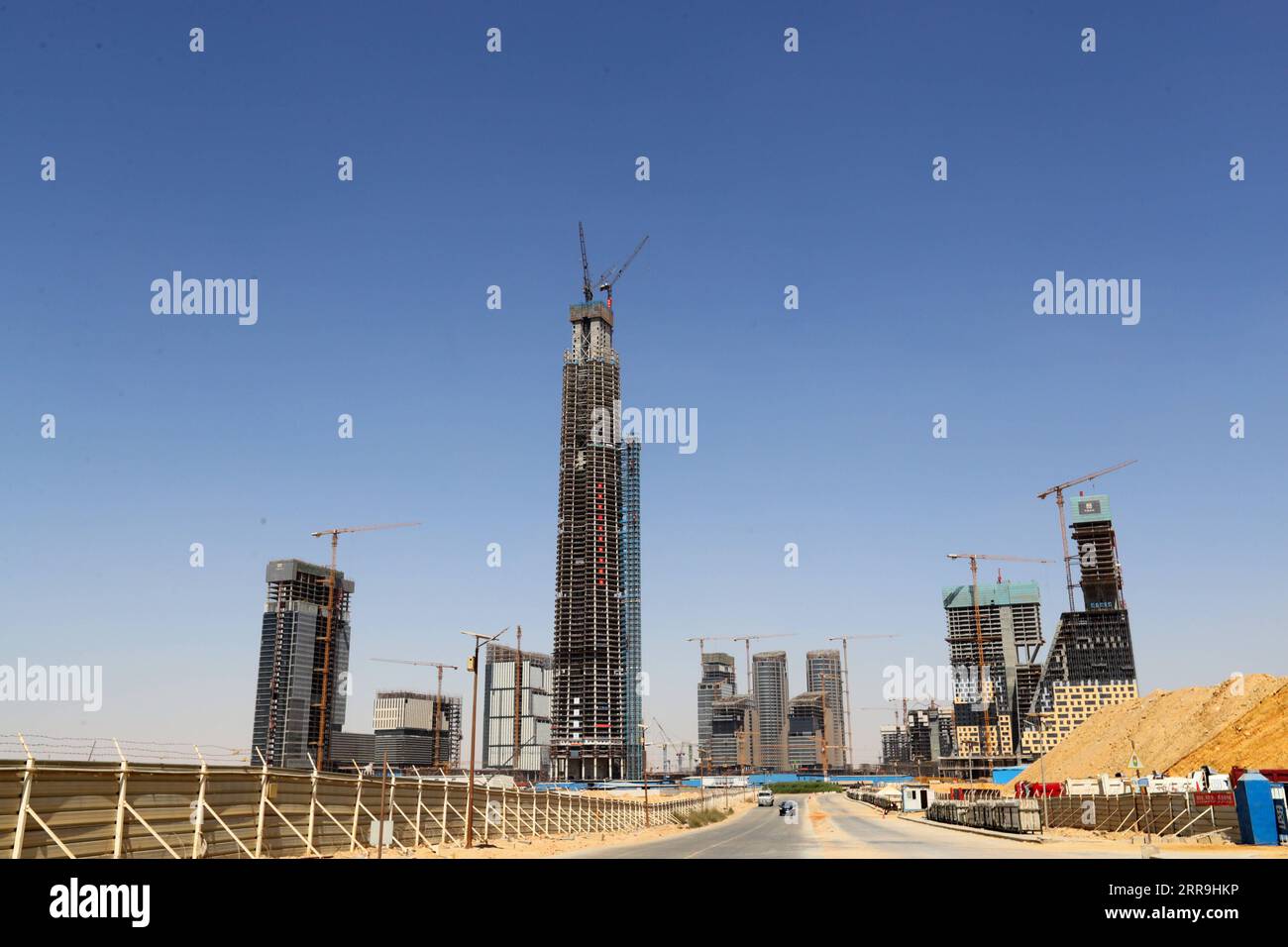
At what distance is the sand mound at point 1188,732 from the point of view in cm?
8894

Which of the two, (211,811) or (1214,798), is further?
(1214,798)

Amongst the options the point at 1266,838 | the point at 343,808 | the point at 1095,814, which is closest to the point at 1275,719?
the point at 1095,814

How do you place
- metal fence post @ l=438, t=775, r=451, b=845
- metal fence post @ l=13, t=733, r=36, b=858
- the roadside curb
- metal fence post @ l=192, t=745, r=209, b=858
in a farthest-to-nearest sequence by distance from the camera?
metal fence post @ l=438, t=775, r=451, b=845, the roadside curb, metal fence post @ l=192, t=745, r=209, b=858, metal fence post @ l=13, t=733, r=36, b=858

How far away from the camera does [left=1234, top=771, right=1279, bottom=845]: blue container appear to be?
43.8 metres

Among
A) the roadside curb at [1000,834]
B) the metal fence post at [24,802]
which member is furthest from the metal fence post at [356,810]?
the roadside curb at [1000,834]

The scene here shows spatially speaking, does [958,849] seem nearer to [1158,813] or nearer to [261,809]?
[1158,813]

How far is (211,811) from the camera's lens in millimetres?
35812

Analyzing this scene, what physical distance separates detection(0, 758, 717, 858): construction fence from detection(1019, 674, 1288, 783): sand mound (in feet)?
246

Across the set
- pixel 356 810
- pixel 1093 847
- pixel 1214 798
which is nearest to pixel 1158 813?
pixel 1214 798

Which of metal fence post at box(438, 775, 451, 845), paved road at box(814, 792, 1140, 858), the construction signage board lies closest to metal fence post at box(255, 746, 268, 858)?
metal fence post at box(438, 775, 451, 845)

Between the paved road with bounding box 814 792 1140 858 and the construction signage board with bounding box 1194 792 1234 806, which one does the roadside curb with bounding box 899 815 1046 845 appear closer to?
the paved road with bounding box 814 792 1140 858

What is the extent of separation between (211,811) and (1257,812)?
47889 millimetres
